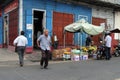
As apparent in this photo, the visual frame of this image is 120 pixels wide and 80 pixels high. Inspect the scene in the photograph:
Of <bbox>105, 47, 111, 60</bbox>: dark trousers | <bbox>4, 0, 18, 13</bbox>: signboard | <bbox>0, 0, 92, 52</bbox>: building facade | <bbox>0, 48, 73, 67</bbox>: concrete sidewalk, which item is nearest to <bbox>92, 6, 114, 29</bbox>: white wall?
<bbox>0, 0, 92, 52</bbox>: building facade

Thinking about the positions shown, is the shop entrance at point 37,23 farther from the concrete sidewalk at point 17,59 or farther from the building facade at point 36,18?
the concrete sidewalk at point 17,59

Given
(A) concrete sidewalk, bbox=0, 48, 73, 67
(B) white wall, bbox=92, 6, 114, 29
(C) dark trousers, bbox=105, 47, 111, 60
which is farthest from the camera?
(B) white wall, bbox=92, 6, 114, 29

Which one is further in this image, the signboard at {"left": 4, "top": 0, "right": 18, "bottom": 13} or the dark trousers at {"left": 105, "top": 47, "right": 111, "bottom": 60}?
the signboard at {"left": 4, "top": 0, "right": 18, "bottom": 13}

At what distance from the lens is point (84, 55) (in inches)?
840

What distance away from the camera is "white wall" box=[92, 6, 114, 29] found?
29719 mm

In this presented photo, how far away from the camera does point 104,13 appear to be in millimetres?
31250

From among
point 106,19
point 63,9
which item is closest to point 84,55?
point 63,9

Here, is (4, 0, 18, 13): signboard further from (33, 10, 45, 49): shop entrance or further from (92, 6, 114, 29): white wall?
(92, 6, 114, 29): white wall

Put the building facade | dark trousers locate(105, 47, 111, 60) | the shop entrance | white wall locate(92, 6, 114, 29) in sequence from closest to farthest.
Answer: dark trousers locate(105, 47, 111, 60) < the building facade < the shop entrance < white wall locate(92, 6, 114, 29)

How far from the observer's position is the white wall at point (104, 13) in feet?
97.5

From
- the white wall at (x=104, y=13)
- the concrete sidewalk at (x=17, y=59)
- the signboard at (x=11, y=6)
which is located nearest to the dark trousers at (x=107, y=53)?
the concrete sidewalk at (x=17, y=59)

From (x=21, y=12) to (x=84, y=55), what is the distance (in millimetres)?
5708

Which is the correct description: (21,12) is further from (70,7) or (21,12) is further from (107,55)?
(107,55)

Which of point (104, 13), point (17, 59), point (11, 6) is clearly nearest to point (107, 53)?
point (17, 59)
